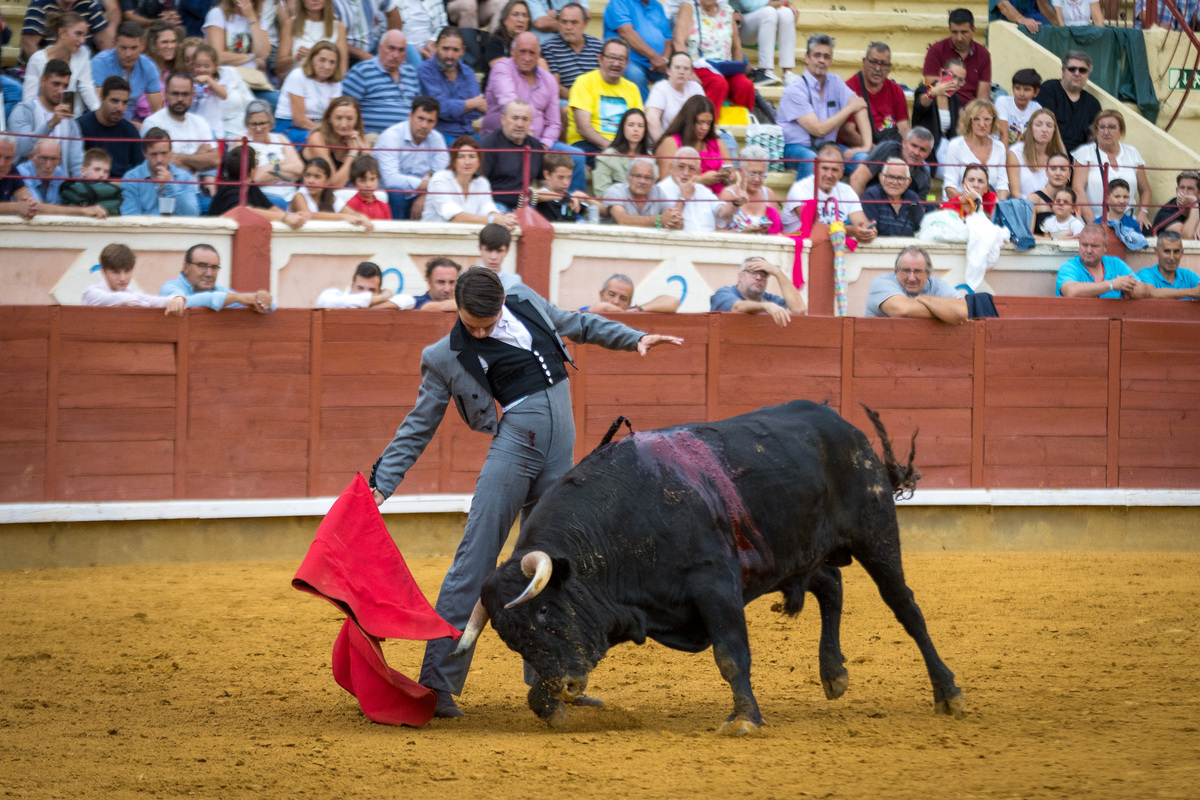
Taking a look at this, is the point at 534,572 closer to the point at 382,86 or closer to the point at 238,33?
the point at 382,86

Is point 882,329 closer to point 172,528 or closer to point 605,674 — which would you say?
point 605,674

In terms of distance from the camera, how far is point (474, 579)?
452 centimetres

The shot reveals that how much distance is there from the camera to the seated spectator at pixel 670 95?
9781 mm

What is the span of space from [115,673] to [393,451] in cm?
160

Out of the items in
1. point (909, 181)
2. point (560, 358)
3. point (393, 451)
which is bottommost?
point (393, 451)

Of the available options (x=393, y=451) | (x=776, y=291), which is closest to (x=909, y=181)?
(x=776, y=291)

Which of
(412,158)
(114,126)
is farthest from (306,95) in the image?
(114,126)

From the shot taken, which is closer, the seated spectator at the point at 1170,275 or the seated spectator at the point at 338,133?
the seated spectator at the point at 338,133

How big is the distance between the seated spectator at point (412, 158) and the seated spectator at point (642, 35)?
1986 mm

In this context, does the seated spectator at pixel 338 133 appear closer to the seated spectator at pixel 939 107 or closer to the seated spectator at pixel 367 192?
the seated spectator at pixel 367 192

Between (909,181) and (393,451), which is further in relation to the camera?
(909,181)

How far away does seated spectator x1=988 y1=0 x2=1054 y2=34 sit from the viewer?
12641 mm

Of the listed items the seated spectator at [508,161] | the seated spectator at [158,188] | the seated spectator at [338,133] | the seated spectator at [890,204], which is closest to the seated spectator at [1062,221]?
the seated spectator at [890,204]

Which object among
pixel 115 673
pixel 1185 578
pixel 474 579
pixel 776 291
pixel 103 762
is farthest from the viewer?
pixel 776 291
